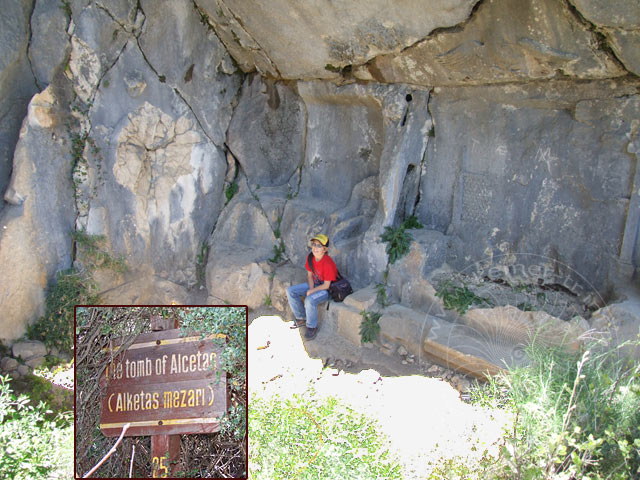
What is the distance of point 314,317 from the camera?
228 inches

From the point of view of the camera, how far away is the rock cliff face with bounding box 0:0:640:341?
187 inches

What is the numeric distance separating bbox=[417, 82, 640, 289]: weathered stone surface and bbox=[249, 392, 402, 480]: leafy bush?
8.78ft

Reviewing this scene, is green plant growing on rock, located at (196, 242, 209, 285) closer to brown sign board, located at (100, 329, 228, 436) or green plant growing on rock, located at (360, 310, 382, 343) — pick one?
green plant growing on rock, located at (360, 310, 382, 343)

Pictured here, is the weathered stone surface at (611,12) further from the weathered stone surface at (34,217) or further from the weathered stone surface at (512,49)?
the weathered stone surface at (34,217)

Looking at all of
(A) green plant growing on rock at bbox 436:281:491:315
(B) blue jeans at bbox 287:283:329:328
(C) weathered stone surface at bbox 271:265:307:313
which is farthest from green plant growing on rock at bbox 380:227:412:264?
(C) weathered stone surface at bbox 271:265:307:313

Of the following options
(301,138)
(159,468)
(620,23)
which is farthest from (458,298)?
(301,138)

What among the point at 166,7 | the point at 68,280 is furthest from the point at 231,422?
the point at 166,7

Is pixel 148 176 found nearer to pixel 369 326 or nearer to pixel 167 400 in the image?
pixel 369 326

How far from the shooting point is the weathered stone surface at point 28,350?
596 centimetres

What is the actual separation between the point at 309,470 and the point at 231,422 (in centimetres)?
55

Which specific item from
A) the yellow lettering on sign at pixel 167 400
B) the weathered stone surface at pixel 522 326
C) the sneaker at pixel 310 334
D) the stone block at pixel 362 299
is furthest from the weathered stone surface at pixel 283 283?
the yellow lettering on sign at pixel 167 400

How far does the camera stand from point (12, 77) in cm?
603

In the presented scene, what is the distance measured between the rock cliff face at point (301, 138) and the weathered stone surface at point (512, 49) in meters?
0.02

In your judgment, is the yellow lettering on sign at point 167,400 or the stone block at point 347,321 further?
the stone block at point 347,321
